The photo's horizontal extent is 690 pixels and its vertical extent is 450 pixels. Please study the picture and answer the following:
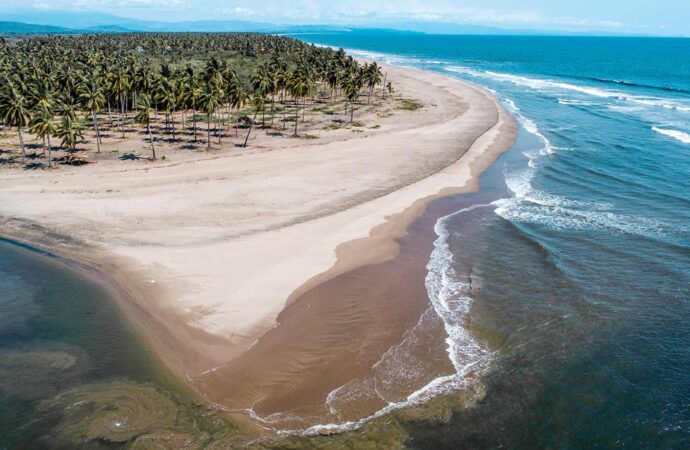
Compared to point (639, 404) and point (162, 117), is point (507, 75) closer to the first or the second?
point (162, 117)

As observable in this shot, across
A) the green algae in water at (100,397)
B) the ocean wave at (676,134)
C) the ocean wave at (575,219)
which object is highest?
the ocean wave at (676,134)

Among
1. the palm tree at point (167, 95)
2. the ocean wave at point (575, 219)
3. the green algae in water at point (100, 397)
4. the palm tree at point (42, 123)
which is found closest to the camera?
the green algae in water at point (100, 397)

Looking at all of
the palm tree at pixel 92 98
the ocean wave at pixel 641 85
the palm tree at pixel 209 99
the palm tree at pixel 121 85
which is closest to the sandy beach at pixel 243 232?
the palm tree at pixel 209 99

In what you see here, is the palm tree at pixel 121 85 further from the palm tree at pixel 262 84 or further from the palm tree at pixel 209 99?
the palm tree at pixel 262 84

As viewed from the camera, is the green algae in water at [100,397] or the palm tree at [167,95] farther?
the palm tree at [167,95]

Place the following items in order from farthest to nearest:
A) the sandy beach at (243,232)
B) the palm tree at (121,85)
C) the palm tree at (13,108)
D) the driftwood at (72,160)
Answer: the palm tree at (121,85) → the driftwood at (72,160) → the palm tree at (13,108) → the sandy beach at (243,232)

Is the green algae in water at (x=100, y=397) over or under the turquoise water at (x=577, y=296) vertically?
under

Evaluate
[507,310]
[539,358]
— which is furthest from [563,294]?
[539,358]
